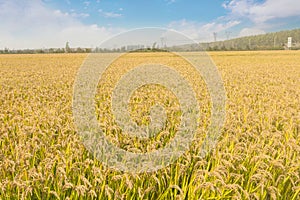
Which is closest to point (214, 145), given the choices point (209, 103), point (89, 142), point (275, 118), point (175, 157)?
point (175, 157)

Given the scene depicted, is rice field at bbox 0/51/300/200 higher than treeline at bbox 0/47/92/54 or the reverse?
the reverse

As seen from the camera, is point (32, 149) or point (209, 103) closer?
point (32, 149)

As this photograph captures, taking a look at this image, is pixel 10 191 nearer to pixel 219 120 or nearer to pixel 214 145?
pixel 214 145

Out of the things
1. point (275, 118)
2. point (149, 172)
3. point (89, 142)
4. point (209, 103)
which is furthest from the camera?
point (209, 103)

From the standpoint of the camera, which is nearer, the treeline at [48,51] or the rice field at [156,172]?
the rice field at [156,172]

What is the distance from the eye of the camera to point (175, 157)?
3.57m

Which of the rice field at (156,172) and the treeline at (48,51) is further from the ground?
the treeline at (48,51)

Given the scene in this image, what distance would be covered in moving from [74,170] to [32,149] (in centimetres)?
100

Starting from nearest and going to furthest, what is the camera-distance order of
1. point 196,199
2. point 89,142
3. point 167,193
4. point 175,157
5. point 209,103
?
point 196,199
point 167,193
point 175,157
point 89,142
point 209,103

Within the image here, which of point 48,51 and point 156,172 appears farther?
Answer: point 48,51

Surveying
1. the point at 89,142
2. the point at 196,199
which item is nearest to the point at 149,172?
the point at 196,199

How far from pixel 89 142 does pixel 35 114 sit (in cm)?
246

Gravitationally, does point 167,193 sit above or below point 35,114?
below

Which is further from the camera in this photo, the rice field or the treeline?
the treeline
